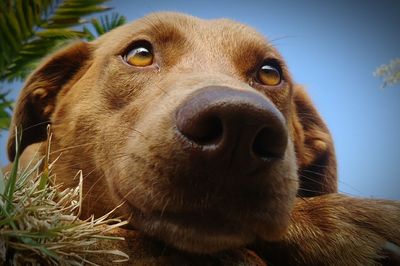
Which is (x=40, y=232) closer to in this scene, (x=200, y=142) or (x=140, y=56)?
(x=200, y=142)

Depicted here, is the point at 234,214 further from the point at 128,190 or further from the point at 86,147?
the point at 86,147

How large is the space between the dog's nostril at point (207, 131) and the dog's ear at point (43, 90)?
5.64ft

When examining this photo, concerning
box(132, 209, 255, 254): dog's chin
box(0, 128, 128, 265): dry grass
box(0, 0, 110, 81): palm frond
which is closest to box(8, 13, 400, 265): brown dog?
box(132, 209, 255, 254): dog's chin

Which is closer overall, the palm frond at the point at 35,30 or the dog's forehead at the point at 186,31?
the dog's forehead at the point at 186,31

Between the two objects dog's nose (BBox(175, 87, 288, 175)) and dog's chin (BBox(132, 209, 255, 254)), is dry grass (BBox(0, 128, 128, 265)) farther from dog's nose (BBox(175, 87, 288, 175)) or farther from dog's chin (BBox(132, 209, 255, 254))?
dog's nose (BBox(175, 87, 288, 175))

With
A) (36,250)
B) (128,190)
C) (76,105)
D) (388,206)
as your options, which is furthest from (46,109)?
(388,206)

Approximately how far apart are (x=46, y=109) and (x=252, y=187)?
1885 mm

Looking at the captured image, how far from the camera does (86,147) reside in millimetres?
2383

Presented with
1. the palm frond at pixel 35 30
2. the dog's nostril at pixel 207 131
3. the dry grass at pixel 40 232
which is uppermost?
the dog's nostril at pixel 207 131

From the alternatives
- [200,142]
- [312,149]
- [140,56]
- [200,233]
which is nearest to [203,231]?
[200,233]

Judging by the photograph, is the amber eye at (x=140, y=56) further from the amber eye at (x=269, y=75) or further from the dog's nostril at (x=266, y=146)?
the dog's nostril at (x=266, y=146)

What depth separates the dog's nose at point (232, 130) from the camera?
1332 millimetres

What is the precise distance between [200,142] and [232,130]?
0.13m

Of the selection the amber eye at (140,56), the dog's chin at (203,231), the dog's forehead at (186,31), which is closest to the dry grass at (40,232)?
the dog's chin at (203,231)
